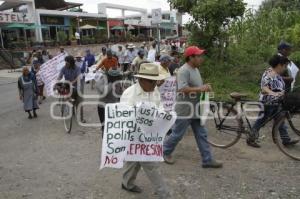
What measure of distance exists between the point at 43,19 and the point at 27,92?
1286 inches

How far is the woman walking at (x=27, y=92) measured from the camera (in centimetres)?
1003

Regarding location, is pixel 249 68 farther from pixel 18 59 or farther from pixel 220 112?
pixel 18 59

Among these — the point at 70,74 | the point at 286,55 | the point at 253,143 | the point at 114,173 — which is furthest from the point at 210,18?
the point at 114,173

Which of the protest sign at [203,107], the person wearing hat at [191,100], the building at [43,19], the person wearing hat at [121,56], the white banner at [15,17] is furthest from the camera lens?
the building at [43,19]

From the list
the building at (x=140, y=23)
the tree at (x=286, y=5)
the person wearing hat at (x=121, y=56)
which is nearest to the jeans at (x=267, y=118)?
the person wearing hat at (x=121, y=56)

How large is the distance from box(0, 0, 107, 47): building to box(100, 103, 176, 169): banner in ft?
102

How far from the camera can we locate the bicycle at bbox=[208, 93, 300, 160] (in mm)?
5926

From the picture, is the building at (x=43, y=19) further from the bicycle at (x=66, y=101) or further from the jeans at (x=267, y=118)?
the jeans at (x=267, y=118)

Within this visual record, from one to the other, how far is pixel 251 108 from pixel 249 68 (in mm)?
4705

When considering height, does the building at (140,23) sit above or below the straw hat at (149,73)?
above

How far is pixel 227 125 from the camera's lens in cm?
649

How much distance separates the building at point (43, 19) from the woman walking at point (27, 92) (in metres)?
24.6

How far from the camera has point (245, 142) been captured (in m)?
6.75

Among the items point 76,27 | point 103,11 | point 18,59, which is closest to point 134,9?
point 103,11
